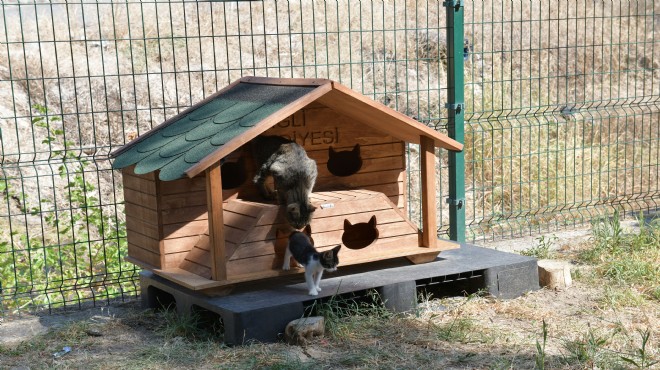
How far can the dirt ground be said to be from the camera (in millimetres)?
5074

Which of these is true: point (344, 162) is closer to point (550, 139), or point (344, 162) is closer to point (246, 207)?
point (246, 207)

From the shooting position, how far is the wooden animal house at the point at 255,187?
222 inches

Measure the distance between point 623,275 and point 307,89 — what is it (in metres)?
3.02

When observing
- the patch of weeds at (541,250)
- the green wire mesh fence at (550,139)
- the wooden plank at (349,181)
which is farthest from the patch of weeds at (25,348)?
the patch of weeds at (541,250)

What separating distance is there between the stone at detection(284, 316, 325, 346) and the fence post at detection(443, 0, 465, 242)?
2.71m

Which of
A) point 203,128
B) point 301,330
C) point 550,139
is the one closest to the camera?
point 301,330

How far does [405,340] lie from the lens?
550 cm

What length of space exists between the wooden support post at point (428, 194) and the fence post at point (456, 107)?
126 centimetres

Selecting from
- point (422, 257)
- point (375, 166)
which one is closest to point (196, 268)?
point (375, 166)

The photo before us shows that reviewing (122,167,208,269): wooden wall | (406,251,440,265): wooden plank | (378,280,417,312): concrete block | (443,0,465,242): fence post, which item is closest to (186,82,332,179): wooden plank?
(122,167,208,269): wooden wall

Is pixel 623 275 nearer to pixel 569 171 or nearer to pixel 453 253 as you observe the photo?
pixel 453 253

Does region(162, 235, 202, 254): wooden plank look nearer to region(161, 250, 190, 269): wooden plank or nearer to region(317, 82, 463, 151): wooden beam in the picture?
region(161, 250, 190, 269): wooden plank

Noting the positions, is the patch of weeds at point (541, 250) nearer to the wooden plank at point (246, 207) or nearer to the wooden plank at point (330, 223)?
the wooden plank at point (330, 223)

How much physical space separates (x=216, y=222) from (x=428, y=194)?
1764 mm
